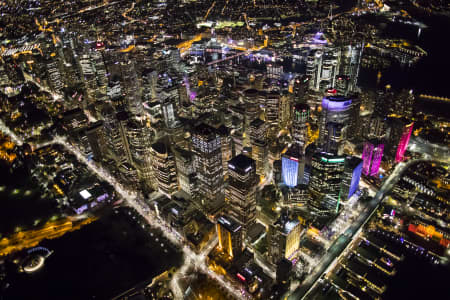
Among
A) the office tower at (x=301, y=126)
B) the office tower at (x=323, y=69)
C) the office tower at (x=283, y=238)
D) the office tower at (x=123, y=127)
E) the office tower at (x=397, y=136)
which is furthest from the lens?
the office tower at (x=323, y=69)

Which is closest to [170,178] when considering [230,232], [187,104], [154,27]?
[230,232]

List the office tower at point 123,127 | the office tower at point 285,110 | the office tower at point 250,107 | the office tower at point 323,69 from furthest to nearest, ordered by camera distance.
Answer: the office tower at point 323,69 < the office tower at point 285,110 < the office tower at point 250,107 < the office tower at point 123,127

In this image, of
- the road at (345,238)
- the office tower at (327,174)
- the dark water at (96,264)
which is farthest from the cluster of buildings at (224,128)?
the dark water at (96,264)

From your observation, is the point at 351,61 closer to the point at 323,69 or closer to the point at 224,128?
the point at 323,69

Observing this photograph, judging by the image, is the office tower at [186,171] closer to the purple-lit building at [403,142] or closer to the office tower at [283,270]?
the office tower at [283,270]

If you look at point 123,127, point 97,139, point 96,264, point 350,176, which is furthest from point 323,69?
point 96,264

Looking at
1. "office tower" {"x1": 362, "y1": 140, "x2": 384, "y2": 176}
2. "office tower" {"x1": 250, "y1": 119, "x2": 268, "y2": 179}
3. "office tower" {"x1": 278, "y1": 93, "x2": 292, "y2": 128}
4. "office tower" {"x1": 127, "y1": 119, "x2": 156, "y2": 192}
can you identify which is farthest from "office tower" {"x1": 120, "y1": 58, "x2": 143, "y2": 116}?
"office tower" {"x1": 362, "y1": 140, "x2": 384, "y2": 176}

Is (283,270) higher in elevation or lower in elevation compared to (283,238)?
lower
